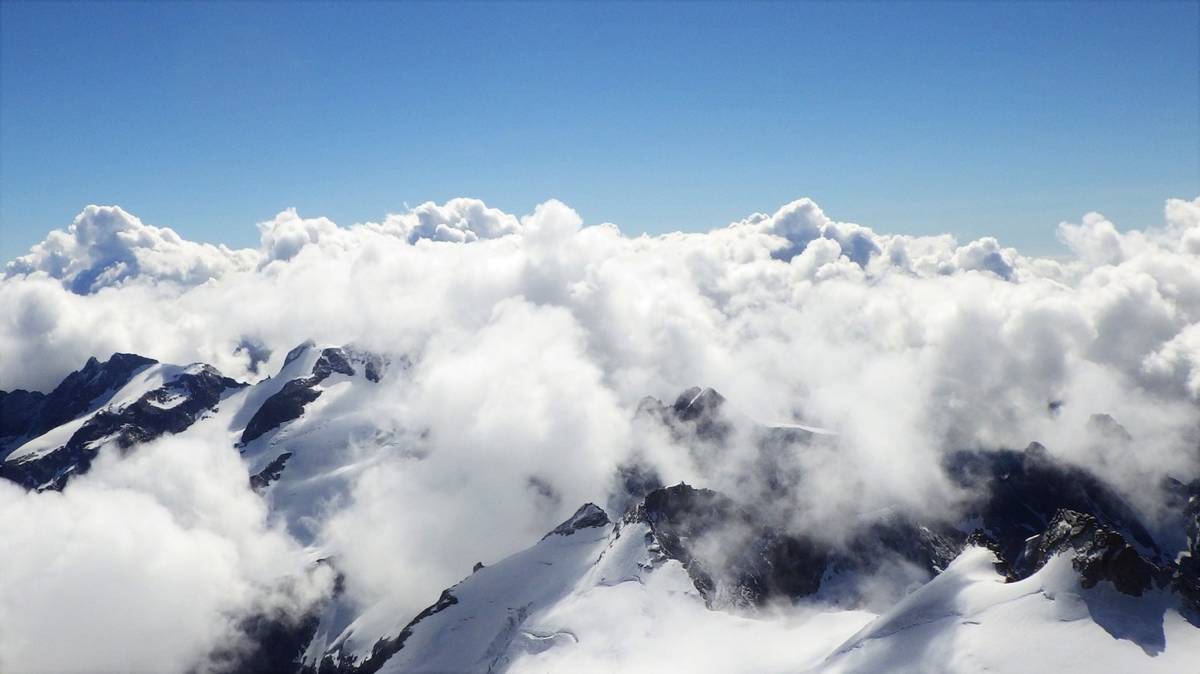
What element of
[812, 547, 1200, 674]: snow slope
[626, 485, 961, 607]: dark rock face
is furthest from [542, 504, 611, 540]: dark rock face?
[812, 547, 1200, 674]: snow slope

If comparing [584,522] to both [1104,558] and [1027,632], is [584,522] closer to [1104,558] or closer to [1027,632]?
[1027,632]

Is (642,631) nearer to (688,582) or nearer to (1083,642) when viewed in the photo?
(688,582)

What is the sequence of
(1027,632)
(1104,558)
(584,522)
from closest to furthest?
1. (1027,632)
2. (1104,558)
3. (584,522)

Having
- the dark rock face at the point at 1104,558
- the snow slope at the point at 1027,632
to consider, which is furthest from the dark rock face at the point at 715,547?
the dark rock face at the point at 1104,558

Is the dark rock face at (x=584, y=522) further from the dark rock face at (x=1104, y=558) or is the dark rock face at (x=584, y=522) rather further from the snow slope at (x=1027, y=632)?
the dark rock face at (x=1104, y=558)

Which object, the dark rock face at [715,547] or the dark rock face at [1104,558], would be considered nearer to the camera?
the dark rock face at [1104,558]

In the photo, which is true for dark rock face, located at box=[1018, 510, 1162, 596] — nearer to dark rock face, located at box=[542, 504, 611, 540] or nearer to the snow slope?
the snow slope

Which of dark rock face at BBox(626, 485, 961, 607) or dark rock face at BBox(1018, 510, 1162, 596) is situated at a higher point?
→ dark rock face at BBox(1018, 510, 1162, 596)

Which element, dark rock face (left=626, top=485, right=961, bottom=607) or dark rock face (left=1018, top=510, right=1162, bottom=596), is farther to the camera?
dark rock face (left=626, top=485, right=961, bottom=607)


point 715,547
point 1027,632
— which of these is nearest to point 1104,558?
point 1027,632

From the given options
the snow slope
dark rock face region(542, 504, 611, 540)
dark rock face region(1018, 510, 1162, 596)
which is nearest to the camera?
the snow slope

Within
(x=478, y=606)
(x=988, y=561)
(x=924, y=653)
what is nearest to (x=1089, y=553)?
(x=988, y=561)

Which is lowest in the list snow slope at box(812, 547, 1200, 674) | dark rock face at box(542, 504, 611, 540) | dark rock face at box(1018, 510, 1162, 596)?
dark rock face at box(542, 504, 611, 540)
